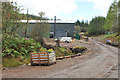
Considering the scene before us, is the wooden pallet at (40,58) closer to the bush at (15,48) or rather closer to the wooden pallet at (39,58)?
the wooden pallet at (39,58)

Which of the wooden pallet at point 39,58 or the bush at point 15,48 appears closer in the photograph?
the wooden pallet at point 39,58

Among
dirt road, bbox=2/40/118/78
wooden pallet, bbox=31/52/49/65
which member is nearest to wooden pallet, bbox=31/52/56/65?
wooden pallet, bbox=31/52/49/65

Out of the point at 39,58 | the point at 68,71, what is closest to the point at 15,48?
the point at 39,58

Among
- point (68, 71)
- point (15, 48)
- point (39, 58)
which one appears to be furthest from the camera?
point (15, 48)

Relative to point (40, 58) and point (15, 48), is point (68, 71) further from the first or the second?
point (15, 48)

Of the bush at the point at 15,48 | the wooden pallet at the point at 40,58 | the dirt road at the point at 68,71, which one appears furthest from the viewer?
the bush at the point at 15,48

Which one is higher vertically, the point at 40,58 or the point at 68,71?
the point at 40,58

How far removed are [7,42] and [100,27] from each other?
5698cm

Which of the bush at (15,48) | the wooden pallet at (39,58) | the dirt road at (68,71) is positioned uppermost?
the bush at (15,48)

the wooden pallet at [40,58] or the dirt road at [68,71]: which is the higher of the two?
the wooden pallet at [40,58]

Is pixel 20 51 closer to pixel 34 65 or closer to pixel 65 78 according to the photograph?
pixel 34 65

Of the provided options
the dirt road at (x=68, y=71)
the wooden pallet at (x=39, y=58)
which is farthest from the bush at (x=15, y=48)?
the dirt road at (x=68, y=71)

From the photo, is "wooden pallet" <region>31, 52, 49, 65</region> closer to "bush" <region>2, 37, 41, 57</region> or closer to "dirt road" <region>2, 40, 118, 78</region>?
"dirt road" <region>2, 40, 118, 78</region>

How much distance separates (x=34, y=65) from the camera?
11.2 metres
